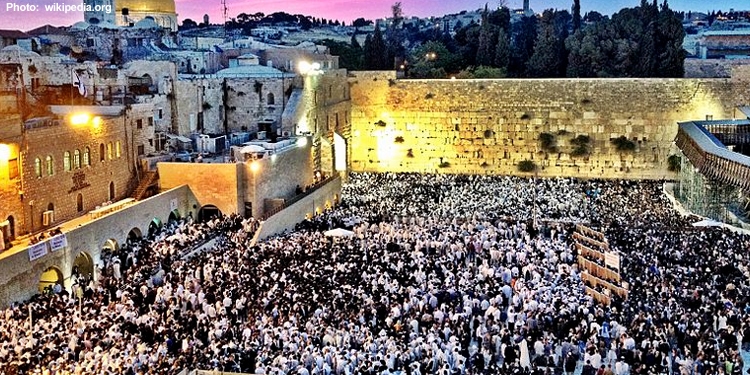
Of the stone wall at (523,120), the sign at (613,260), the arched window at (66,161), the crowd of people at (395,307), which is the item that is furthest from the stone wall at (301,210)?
the sign at (613,260)

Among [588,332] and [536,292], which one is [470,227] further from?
[588,332]

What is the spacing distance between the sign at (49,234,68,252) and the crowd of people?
0.99 metres

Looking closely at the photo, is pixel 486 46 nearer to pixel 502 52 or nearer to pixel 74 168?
pixel 502 52

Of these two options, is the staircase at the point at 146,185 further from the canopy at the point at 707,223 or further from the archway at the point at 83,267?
the canopy at the point at 707,223

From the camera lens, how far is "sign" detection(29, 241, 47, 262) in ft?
56.2

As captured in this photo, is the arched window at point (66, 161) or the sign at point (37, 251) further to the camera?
the arched window at point (66, 161)

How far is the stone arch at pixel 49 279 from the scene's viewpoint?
18.1 meters

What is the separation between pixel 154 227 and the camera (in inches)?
885

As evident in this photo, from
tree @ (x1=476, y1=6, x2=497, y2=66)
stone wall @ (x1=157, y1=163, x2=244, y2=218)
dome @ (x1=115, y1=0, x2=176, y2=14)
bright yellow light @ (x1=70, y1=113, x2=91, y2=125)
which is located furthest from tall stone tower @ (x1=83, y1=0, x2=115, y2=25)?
bright yellow light @ (x1=70, y1=113, x2=91, y2=125)

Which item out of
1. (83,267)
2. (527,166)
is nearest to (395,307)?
(83,267)

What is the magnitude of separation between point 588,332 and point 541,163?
20.1 meters

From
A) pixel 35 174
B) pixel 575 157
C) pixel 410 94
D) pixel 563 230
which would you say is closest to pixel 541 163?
pixel 575 157

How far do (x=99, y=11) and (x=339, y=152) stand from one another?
20.3 metres

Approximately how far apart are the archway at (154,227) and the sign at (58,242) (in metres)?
3.65
